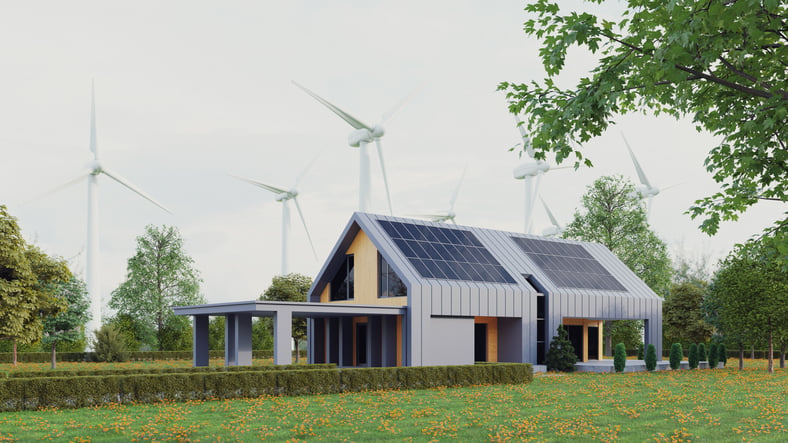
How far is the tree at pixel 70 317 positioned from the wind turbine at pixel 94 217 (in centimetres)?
104

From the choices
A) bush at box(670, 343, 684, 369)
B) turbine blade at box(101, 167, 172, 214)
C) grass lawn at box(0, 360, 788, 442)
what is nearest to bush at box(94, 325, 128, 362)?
turbine blade at box(101, 167, 172, 214)

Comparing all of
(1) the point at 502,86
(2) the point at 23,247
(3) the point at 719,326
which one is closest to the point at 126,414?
(1) the point at 502,86

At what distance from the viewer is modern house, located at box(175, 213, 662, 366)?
28578mm

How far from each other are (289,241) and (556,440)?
43312mm

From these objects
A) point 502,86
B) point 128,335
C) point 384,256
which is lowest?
point 128,335

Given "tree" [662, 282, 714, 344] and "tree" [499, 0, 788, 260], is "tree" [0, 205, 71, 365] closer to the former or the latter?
"tree" [499, 0, 788, 260]

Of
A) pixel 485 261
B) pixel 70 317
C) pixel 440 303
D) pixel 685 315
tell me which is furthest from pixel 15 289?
pixel 685 315

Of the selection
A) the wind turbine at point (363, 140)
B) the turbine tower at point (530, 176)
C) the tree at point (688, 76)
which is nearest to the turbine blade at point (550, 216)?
the turbine tower at point (530, 176)

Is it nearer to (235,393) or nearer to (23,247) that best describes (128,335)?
(23,247)

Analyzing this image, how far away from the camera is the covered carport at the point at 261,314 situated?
25.9m

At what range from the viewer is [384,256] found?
3022 cm

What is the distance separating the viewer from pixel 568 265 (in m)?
37.6

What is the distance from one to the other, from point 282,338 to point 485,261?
443 inches

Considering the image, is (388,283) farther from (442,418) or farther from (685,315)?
(685,315)
